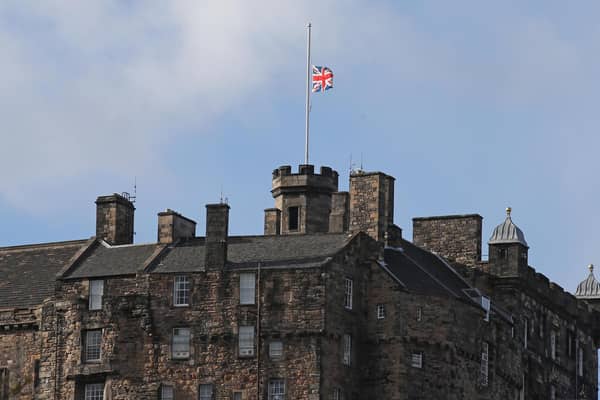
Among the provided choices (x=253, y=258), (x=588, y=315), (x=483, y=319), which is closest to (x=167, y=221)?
(x=253, y=258)

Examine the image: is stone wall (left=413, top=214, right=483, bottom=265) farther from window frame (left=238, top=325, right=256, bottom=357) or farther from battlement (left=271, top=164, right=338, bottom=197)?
window frame (left=238, top=325, right=256, bottom=357)

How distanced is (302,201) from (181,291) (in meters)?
17.1

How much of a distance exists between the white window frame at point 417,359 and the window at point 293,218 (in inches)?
692

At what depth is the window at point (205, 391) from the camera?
365 ft

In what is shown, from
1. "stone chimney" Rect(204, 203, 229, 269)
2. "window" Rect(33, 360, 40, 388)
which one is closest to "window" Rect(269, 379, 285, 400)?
"stone chimney" Rect(204, 203, 229, 269)

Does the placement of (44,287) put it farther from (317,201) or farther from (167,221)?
(317,201)

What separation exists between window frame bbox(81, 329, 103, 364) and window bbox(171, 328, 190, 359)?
4265mm

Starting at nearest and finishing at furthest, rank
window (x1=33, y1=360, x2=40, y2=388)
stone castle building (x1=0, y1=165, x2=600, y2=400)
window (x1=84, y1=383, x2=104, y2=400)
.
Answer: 1. stone castle building (x1=0, y1=165, x2=600, y2=400)
2. window (x1=84, y1=383, x2=104, y2=400)
3. window (x1=33, y1=360, x2=40, y2=388)

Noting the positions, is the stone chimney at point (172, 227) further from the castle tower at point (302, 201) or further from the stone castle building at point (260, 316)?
the castle tower at point (302, 201)

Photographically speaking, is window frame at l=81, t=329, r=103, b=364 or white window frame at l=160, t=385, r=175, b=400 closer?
white window frame at l=160, t=385, r=175, b=400

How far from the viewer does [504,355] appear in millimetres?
120000

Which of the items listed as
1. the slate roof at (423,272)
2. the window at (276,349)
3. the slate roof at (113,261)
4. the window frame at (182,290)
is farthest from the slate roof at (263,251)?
the window at (276,349)

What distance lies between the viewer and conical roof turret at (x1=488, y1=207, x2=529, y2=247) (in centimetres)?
12431

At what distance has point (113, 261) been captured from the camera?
387ft
